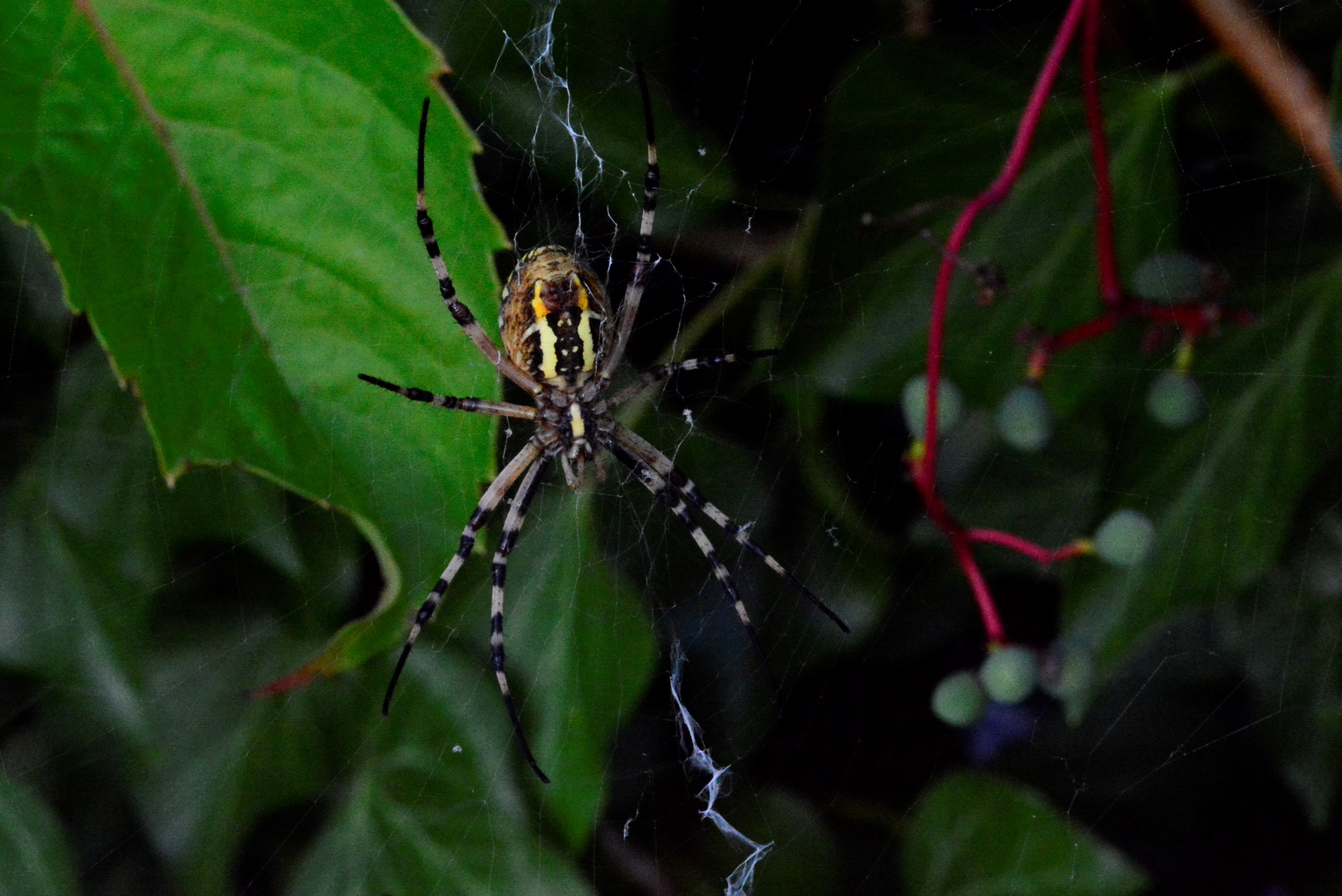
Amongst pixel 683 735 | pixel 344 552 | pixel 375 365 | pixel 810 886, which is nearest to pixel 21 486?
pixel 344 552

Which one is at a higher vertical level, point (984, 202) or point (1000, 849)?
point (984, 202)

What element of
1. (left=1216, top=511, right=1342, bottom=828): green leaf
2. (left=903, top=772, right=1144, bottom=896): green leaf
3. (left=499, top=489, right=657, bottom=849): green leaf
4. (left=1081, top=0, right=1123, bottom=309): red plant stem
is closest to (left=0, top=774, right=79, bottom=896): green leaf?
(left=499, top=489, right=657, bottom=849): green leaf

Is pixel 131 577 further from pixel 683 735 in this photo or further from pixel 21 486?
pixel 683 735

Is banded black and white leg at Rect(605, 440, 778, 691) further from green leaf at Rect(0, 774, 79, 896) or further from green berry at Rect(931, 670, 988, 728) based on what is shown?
green leaf at Rect(0, 774, 79, 896)

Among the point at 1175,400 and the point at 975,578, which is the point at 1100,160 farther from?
the point at 975,578

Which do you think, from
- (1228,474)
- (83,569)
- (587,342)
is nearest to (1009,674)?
(1228,474)

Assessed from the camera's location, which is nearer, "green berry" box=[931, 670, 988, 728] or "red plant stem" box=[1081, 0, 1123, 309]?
"red plant stem" box=[1081, 0, 1123, 309]

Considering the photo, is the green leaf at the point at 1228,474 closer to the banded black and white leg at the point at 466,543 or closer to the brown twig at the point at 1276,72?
the brown twig at the point at 1276,72
